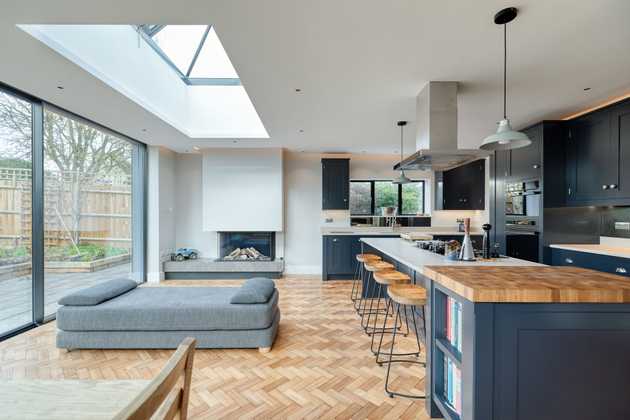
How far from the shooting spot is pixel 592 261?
3230mm

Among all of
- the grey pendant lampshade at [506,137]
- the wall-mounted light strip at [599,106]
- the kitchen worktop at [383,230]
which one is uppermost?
the wall-mounted light strip at [599,106]

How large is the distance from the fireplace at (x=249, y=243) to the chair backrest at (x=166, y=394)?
511 centimetres

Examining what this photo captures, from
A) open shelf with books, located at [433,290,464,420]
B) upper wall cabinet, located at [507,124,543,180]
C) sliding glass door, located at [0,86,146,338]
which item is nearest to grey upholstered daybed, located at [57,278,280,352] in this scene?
sliding glass door, located at [0,86,146,338]

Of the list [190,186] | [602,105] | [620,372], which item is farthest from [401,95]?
[190,186]

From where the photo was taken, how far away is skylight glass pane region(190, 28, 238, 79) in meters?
4.08

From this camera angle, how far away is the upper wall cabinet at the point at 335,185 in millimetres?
5875

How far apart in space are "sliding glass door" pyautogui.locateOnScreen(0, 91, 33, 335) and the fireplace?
9.89 feet

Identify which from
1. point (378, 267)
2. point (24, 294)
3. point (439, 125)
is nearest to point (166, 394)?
point (378, 267)

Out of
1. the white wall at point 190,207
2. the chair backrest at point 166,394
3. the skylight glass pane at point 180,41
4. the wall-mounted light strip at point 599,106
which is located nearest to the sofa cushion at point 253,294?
the chair backrest at point 166,394

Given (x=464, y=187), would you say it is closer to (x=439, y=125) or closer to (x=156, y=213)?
(x=439, y=125)

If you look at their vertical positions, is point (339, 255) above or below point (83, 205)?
below

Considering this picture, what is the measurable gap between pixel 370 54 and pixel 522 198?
329 centimetres

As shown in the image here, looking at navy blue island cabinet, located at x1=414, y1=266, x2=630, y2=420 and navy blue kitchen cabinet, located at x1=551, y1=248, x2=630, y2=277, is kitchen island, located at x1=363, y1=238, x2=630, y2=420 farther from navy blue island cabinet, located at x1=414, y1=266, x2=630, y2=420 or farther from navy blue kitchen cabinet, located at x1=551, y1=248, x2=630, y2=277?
navy blue kitchen cabinet, located at x1=551, y1=248, x2=630, y2=277

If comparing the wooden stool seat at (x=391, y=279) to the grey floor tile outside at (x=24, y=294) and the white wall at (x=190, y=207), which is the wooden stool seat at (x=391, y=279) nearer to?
the grey floor tile outside at (x=24, y=294)
